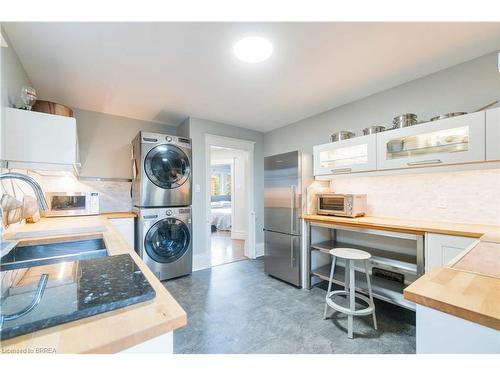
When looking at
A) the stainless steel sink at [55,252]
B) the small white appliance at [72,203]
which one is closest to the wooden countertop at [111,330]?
the stainless steel sink at [55,252]

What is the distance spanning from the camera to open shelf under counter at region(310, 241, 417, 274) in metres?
1.96

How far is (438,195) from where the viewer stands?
2146mm

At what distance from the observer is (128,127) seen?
334 centimetres

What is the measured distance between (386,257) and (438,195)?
0.80 meters

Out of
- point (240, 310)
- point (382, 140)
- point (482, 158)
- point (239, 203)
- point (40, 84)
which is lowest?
point (240, 310)

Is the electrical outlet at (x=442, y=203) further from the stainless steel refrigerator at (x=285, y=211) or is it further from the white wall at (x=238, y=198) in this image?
the white wall at (x=238, y=198)

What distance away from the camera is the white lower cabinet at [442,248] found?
63.6 inches

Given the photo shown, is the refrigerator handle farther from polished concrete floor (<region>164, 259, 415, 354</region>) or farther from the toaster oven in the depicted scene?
polished concrete floor (<region>164, 259, 415, 354</region>)

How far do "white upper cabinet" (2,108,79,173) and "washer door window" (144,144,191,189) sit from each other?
1086 mm

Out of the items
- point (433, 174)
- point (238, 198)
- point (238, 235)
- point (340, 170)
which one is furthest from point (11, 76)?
point (238, 235)

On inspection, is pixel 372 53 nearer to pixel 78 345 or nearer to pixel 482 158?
pixel 482 158

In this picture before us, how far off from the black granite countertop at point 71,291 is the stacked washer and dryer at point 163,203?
75.2 inches
